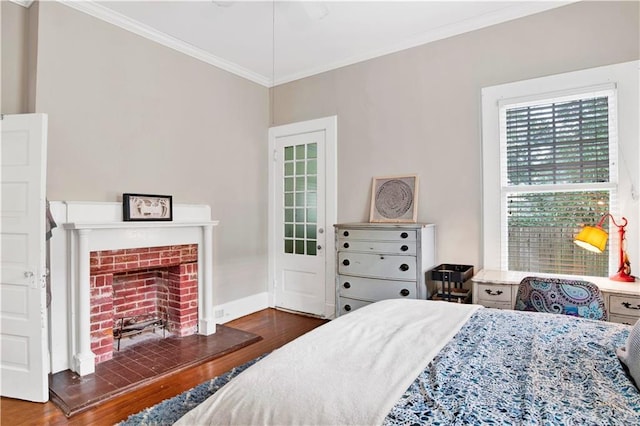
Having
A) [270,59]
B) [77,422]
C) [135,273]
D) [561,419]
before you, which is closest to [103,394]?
[77,422]

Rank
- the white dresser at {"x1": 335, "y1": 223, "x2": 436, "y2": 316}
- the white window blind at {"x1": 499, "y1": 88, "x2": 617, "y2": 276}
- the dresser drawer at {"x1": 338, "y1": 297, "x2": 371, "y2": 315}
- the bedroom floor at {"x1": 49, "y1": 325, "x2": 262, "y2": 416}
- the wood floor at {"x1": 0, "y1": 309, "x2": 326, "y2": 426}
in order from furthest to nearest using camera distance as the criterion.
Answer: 1. the dresser drawer at {"x1": 338, "y1": 297, "x2": 371, "y2": 315}
2. the white dresser at {"x1": 335, "y1": 223, "x2": 436, "y2": 316}
3. the white window blind at {"x1": 499, "y1": 88, "x2": 617, "y2": 276}
4. the bedroom floor at {"x1": 49, "y1": 325, "x2": 262, "y2": 416}
5. the wood floor at {"x1": 0, "y1": 309, "x2": 326, "y2": 426}

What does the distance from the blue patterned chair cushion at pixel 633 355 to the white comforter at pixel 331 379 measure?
0.56m

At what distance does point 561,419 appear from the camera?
0.89 meters

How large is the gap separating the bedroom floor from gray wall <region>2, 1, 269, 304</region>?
74cm

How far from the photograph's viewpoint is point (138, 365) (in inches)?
110

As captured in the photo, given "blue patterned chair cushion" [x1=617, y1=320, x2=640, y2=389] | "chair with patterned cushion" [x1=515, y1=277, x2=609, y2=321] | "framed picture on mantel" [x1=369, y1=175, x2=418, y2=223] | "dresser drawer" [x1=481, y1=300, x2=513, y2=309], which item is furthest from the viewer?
"framed picture on mantel" [x1=369, y1=175, x2=418, y2=223]

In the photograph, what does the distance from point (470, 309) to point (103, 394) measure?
238cm

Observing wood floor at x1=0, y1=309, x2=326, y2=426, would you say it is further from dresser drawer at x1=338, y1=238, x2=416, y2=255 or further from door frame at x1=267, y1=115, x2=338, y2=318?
dresser drawer at x1=338, y1=238, x2=416, y2=255

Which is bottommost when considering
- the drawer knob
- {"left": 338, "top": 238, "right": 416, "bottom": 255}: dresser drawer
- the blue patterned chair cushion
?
the drawer knob

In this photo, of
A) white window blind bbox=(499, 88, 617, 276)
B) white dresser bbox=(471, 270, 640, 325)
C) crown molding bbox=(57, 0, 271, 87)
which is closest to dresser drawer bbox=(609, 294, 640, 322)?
white dresser bbox=(471, 270, 640, 325)

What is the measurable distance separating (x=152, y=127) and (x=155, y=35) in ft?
2.85

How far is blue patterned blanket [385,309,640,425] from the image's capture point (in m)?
0.91

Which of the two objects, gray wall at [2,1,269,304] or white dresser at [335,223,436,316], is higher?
gray wall at [2,1,269,304]

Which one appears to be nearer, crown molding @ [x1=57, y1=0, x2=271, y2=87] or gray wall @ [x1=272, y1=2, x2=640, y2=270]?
gray wall @ [x1=272, y1=2, x2=640, y2=270]
